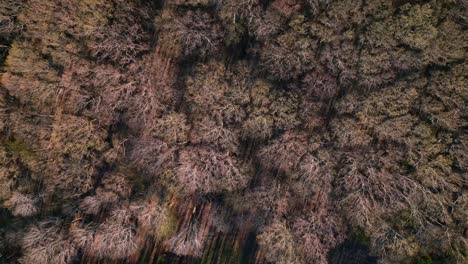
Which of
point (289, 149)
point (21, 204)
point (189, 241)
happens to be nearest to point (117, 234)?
point (189, 241)

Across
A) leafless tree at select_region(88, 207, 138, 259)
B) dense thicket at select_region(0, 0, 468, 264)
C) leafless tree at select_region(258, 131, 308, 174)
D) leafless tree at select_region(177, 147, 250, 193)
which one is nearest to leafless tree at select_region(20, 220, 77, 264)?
dense thicket at select_region(0, 0, 468, 264)

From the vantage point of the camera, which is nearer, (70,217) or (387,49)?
(387,49)

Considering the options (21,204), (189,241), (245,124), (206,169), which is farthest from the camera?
(189,241)

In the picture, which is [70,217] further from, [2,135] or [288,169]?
[288,169]

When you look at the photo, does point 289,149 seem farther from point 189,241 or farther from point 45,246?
point 45,246

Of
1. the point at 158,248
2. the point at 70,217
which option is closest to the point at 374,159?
the point at 158,248

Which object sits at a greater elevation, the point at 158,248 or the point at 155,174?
the point at 155,174

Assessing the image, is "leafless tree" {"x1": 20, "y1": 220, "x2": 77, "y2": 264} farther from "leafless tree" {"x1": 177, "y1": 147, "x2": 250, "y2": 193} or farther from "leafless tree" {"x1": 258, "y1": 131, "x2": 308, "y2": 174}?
"leafless tree" {"x1": 258, "y1": 131, "x2": 308, "y2": 174}

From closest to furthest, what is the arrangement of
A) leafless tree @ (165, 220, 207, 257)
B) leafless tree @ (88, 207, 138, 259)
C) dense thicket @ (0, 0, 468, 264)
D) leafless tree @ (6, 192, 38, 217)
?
dense thicket @ (0, 0, 468, 264) < leafless tree @ (88, 207, 138, 259) < leafless tree @ (6, 192, 38, 217) < leafless tree @ (165, 220, 207, 257)

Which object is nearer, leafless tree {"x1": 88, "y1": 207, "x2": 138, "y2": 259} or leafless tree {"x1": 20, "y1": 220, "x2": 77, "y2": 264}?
leafless tree {"x1": 20, "y1": 220, "x2": 77, "y2": 264}
